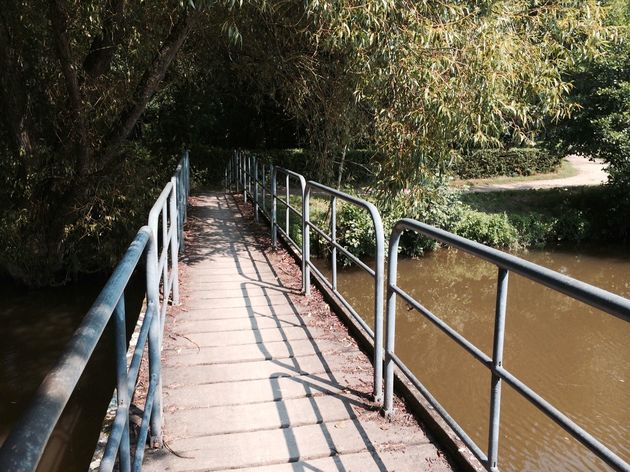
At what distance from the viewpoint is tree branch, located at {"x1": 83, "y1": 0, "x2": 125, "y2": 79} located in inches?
268

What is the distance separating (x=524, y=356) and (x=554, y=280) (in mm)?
7368

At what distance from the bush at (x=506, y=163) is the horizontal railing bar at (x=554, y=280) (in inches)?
893

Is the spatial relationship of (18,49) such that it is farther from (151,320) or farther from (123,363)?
(123,363)

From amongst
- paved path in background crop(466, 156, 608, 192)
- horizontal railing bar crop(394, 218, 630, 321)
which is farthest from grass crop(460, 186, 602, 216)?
horizontal railing bar crop(394, 218, 630, 321)

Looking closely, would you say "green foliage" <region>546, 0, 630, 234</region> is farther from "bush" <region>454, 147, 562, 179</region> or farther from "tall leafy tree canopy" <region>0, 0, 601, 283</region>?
"tall leafy tree canopy" <region>0, 0, 601, 283</region>

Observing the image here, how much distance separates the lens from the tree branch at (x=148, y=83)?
6617 millimetres

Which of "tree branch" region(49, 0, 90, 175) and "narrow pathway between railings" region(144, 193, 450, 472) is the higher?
"tree branch" region(49, 0, 90, 175)

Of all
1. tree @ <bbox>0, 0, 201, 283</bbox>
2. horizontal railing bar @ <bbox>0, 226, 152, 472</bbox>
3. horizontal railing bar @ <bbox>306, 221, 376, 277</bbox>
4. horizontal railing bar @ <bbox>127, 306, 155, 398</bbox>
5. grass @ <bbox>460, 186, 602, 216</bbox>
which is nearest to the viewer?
horizontal railing bar @ <bbox>0, 226, 152, 472</bbox>

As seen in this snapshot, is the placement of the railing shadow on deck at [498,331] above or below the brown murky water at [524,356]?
above

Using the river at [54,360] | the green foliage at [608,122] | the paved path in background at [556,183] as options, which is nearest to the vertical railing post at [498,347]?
the river at [54,360]

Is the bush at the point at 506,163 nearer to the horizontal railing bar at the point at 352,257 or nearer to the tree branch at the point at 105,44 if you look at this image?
the tree branch at the point at 105,44

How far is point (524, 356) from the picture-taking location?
8.52 metres

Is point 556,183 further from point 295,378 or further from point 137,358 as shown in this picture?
point 137,358

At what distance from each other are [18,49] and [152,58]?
1829mm
